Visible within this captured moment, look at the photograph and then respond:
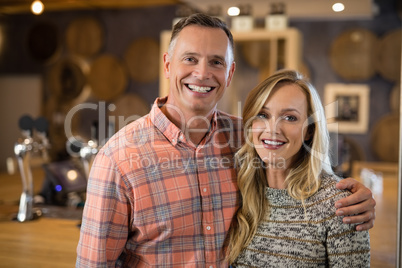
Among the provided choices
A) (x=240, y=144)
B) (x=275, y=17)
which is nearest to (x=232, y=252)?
(x=240, y=144)

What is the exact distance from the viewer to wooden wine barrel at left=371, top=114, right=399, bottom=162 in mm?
4129

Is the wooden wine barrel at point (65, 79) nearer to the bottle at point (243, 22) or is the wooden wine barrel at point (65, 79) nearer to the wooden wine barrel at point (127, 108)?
the wooden wine barrel at point (127, 108)

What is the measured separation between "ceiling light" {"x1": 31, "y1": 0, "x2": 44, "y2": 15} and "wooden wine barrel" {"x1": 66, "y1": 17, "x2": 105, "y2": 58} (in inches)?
11.1

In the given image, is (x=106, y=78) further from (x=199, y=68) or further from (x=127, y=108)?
(x=199, y=68)

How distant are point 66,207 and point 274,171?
1.12 m

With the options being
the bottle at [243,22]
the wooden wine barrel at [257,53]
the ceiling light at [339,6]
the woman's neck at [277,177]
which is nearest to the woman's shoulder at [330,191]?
the woman's neck at [277,177]

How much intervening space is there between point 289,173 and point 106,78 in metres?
1.62

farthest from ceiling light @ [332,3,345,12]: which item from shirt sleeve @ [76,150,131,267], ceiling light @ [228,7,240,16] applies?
shirt sleeve @ [76,150,131,267]

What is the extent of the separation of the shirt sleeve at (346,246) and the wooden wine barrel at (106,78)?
1773mm

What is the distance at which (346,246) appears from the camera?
1204 mm

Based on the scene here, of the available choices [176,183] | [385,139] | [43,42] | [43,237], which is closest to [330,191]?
[176,183]

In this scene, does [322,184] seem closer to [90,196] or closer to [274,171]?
[274,171]

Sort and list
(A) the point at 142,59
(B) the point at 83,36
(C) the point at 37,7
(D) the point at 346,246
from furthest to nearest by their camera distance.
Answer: (A) the point at 142,59, (B) the point at 83,36, (C) the point at 37,7, (D) the point at 346,246

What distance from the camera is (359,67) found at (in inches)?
178
